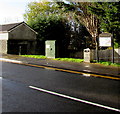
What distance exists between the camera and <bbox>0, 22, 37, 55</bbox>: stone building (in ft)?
92.2

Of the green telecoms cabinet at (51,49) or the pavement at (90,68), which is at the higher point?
the green telecoms cabinet at (51,49)

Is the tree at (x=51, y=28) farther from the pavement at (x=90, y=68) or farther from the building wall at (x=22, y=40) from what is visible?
the pavement at (x=90, y=68)

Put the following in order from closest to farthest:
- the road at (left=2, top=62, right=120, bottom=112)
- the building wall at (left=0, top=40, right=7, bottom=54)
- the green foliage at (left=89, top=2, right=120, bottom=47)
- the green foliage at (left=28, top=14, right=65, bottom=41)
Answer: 1. the road at (left=2, top=62, right=120, bottom=112)
2. the green foliage at (left=89, top=2, right=120, bottom=47)
3. the building wall at (left=0, top=40, right=7, bottom=54)
4. the green foliage at (left=28, top=14, right=65, bottom=41)

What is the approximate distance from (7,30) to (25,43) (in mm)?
→ 3938

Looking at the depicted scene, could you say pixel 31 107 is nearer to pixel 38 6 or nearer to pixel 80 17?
pixel 80 17

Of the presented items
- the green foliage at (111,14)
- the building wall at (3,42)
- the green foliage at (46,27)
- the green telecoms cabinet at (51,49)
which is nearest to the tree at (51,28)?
the green foliage at (46,27)

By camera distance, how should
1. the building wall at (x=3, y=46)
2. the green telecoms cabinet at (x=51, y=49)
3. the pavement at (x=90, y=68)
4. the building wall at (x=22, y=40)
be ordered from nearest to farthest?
the pavement at (x=90, y=68) → the green telecoms cabinet at (x=51, y=49) → the building wall at (x=3, y=46) → the building wall at (x=22, y=40)

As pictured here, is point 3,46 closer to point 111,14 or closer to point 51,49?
point 51,49

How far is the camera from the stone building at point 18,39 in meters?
28.1

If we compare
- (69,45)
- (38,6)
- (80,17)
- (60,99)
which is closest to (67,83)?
(60,99)

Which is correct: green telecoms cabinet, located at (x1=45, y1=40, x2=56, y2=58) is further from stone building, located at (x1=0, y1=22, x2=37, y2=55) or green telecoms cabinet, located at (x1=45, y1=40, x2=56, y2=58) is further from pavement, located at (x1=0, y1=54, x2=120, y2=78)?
stone building, located at (x1=0, y1=22, x2=37, y2=55)

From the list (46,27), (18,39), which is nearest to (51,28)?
(46,27)

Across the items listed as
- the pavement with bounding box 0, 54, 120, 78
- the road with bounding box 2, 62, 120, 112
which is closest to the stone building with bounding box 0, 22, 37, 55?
the pavement with bounding box 0, 54, 120, 78

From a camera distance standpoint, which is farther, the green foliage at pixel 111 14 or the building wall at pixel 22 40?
the building wall at pixel 22 40
